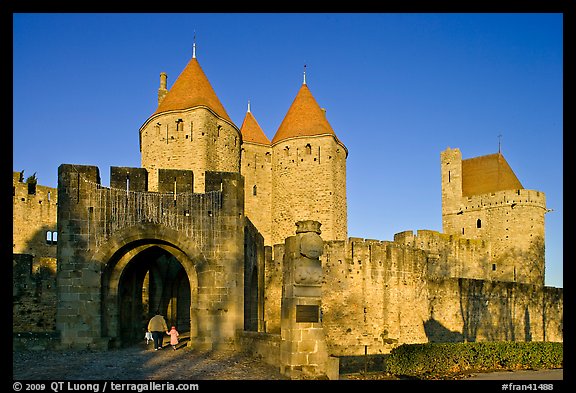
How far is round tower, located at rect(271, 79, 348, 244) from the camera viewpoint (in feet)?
127

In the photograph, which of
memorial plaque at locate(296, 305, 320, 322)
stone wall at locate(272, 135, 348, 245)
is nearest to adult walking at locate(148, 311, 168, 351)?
memorial plaque at locate(296, 305, 320, 322)

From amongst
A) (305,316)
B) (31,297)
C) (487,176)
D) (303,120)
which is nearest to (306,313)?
(305,316)

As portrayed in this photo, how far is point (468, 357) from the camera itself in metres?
17.9

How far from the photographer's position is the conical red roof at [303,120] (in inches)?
1603

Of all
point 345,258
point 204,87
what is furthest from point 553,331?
point 204,87

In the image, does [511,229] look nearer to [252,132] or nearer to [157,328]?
[252,132]

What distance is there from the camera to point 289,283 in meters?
12.3

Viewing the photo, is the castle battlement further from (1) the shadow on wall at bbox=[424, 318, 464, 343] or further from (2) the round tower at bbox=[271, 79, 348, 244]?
(1) the shadow on wall at bbox=[424, 318, 464, 343]

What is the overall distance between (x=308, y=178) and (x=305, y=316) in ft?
90.1

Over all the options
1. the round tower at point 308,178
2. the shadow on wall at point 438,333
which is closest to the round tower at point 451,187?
the round tower at point 308,178

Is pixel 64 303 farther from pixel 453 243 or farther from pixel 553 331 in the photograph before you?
pixel 453 243

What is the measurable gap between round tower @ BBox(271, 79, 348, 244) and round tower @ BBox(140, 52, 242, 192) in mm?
3813
